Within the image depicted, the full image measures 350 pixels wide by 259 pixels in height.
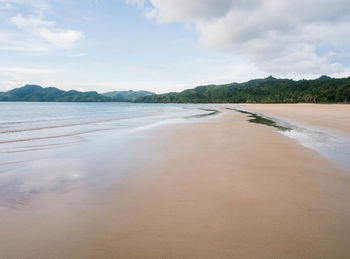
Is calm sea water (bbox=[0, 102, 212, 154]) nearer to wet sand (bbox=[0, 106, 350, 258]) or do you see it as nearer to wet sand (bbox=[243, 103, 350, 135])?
wet sand (bbox=[0, 106, 350, 258])

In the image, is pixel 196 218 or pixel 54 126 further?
pixel 54 126

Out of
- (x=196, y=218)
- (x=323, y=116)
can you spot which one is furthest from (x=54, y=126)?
(x=323, y=116)

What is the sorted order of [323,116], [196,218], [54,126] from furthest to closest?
1. [323,116]
2. [54,126]
3. [196,218]

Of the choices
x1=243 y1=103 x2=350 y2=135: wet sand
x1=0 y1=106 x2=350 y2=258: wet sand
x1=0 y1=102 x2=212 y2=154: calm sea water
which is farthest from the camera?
x1=243 y1=103 x2=350 y2=135: wet sand

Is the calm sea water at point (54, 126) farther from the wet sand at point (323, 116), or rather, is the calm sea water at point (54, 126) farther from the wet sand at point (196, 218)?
the wet sand at point (323, 116)

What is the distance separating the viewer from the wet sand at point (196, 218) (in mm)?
2568

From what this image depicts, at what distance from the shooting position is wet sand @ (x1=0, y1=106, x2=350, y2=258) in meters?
2.57

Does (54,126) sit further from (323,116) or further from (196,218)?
(323,116)

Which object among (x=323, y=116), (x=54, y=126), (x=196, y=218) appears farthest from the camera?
(x=323, y=116)

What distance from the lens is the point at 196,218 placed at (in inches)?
129

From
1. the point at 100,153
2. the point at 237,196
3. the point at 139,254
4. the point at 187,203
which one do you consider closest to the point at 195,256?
the point at 139,254

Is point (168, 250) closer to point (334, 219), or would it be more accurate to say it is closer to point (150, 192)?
point (150, 192)

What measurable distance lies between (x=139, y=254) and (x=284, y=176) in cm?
442

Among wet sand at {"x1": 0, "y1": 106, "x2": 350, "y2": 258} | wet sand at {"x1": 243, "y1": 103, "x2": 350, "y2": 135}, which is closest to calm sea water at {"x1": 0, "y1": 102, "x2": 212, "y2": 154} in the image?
wet sand at {"x1": 0, "y1": 106, "x2": 350, "y2": 258}
